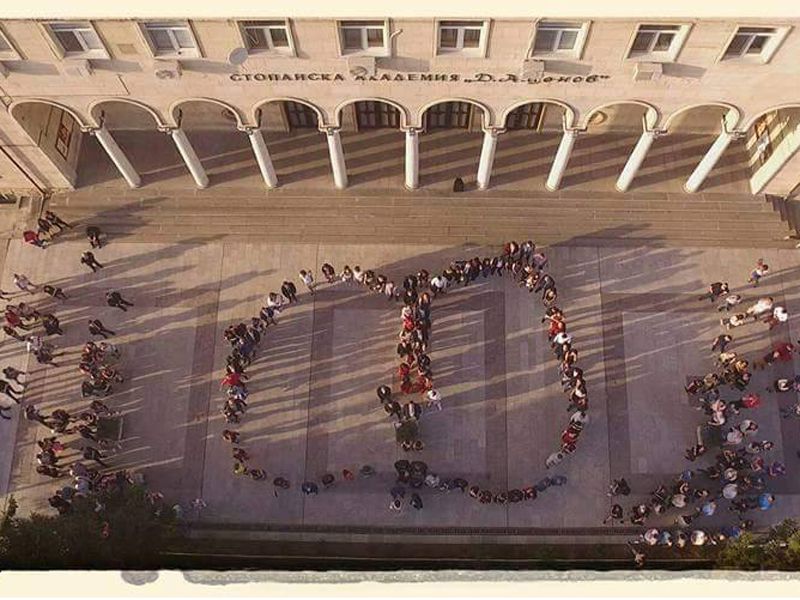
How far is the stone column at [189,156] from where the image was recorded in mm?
30594

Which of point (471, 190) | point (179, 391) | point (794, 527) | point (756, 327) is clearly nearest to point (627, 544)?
point (794, 527)

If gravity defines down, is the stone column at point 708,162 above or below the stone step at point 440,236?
above

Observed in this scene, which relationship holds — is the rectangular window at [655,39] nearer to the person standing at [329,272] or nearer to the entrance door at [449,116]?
the entrance door at [449,116]

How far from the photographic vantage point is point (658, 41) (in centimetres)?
2508

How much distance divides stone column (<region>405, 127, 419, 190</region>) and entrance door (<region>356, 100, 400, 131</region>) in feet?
10.9

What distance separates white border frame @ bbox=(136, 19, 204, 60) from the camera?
23878 mm

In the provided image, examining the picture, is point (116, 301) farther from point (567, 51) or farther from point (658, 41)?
point (658, 41)

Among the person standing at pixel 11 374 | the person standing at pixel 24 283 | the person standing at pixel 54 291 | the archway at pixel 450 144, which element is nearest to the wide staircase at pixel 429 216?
the archway at pixel 450 144

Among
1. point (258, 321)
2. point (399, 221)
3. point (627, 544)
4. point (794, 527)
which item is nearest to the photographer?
point (794, 527)

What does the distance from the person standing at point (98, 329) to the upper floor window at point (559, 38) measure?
21511mm

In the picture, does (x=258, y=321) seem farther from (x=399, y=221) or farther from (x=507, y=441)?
(x=507, y=441)

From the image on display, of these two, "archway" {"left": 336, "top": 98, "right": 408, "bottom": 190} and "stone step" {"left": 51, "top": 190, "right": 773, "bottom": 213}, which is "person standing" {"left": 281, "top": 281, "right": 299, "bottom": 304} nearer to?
"stone step" {"left": 51, "top": 190, "right": 773, "bottom": 213}

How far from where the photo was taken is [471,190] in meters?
35.0

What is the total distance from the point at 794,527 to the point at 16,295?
34400 millimetres
